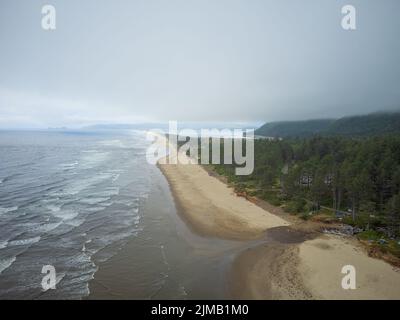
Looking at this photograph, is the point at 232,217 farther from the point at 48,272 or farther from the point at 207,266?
the point at 48,272

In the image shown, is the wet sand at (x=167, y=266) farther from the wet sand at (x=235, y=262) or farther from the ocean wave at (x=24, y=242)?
the ocean wave at (x=24, y=242)

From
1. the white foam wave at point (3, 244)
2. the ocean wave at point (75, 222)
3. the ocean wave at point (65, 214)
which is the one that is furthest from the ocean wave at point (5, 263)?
the ocean wave at point (65, 214)

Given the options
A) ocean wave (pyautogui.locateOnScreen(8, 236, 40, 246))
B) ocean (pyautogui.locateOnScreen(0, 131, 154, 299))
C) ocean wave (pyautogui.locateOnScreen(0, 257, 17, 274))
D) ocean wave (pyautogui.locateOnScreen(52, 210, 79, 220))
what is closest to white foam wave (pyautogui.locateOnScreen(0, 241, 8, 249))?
ocean (pyautogui.locateOnScreen(0, 131, 154, 299))

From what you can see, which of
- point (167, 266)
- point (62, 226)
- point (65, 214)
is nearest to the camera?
point (167, 266)

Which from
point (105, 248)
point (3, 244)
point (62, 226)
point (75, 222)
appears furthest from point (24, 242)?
point (105, 248)

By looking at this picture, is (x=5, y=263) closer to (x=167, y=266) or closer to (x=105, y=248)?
(x=105, y=248)

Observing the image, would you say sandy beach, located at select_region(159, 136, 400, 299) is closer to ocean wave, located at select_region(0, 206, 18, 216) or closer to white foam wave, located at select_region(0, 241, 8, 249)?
white foam wave, located at select_region(0, 241, 8, 249)

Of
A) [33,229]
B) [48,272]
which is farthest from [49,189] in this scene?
[48,272]

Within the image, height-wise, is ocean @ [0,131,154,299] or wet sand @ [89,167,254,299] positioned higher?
ocean @ [0,131,154,299]
